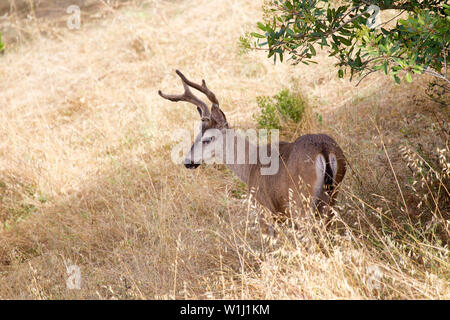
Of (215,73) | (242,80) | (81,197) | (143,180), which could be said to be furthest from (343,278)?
(215,73)

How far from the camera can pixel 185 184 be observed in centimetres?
630

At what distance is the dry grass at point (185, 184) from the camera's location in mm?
3732

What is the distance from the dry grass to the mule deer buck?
0.23m

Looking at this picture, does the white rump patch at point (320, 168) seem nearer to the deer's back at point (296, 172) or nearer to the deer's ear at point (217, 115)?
the deer's back at point (296, 172)

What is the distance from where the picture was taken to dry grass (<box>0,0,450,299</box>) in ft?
12.2

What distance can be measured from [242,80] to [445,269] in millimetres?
6247

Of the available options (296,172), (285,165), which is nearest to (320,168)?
(296,172)

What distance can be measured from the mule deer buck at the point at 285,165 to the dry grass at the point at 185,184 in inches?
8.9

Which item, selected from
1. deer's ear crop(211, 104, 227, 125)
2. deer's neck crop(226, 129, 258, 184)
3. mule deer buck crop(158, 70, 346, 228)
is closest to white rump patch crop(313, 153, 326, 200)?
mule deer buck crop(158, 70, 346, 228)

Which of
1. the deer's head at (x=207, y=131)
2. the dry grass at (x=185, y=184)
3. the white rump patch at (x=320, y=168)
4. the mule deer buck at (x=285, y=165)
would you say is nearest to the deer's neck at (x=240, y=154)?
the mule deer buck at (x=285, y=165)

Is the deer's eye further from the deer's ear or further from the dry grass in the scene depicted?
the dry grass

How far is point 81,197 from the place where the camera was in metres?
6.88
